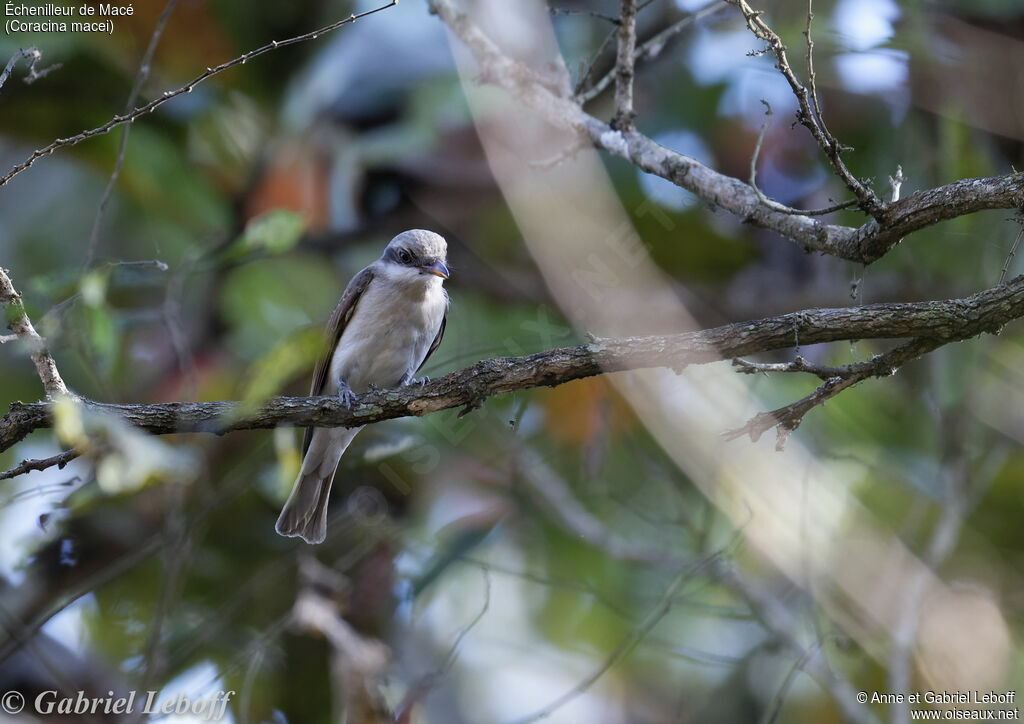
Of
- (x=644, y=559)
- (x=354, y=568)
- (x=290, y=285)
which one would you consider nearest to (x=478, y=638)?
(x=354, y=568)

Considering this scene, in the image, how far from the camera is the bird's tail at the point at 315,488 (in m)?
5.35

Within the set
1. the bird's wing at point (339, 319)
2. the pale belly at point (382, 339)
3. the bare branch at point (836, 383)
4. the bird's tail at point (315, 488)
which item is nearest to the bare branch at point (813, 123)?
the bare branch at point (836, 383)

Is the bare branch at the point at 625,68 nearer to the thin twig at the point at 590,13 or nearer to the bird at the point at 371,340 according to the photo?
the thin twig at the point at 590,13

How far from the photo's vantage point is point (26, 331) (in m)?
2.92

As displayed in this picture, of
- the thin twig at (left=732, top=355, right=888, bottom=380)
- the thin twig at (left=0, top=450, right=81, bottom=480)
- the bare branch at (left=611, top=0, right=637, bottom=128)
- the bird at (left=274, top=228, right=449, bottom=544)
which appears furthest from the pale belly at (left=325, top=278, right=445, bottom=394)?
the thin twig at (left=732, top=355, right=888, bottom=380)

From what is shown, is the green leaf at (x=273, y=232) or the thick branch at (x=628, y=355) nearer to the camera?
the thick branch at (x=628, y=355)

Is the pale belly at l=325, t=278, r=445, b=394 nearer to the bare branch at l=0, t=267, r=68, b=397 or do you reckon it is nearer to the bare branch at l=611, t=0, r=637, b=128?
the bare branch at l=611, t=0, r=637, b=128

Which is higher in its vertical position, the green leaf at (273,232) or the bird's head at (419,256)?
the green leaf at (273,232)

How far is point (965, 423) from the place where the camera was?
5.76 meters

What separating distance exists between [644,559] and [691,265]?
329 cm

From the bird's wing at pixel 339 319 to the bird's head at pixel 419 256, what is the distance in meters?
0.18

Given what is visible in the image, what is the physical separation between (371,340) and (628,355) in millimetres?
2352
